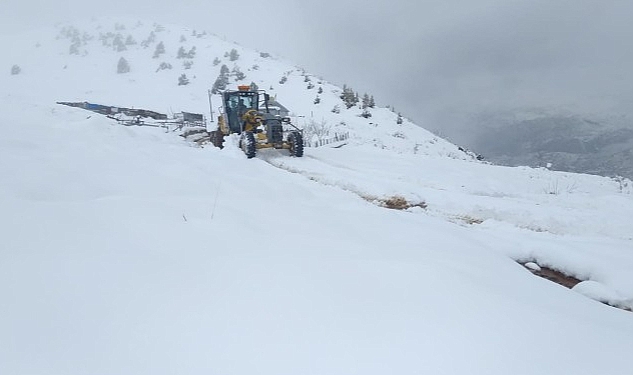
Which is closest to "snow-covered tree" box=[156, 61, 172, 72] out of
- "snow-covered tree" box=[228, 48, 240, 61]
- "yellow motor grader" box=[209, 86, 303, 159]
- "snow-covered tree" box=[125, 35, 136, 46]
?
"snow-covered tree" box=[228, 48, 240, 61]

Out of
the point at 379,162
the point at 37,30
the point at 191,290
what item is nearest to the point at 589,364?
the point at 191,290

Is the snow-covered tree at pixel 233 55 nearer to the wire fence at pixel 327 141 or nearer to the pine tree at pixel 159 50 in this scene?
the pine tree at pixel 159 50

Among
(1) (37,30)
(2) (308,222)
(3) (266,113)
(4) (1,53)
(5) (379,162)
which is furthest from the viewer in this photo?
(1) (37,30)

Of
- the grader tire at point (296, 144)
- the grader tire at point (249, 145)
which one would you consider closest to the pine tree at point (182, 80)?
the grader tire at point (249, 145)

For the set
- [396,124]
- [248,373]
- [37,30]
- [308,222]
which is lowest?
[248,373]

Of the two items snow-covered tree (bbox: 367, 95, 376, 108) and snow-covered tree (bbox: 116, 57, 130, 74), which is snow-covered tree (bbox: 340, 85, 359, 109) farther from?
snow-covered tree (bbox: 116, 57, 130, 74)

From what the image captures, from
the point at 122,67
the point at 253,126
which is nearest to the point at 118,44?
the point at 122,67

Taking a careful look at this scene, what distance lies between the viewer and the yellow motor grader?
625 inches

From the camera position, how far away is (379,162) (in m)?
15.9

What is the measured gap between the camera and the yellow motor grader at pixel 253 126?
1588cm

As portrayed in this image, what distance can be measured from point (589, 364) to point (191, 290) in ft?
9.08

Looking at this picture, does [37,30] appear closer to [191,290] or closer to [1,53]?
[1,53]

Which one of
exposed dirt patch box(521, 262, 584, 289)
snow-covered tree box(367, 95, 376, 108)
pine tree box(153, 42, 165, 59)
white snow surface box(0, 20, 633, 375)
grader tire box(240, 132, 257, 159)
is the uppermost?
pine tree box(153, 42, 165, 59)

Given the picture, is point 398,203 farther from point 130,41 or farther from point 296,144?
point 130,41
